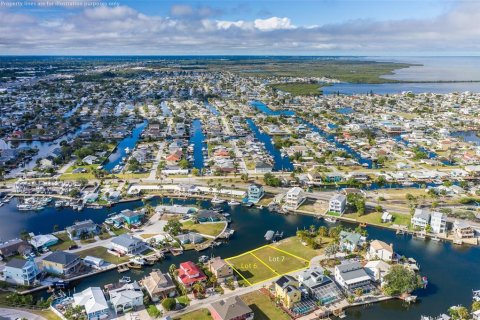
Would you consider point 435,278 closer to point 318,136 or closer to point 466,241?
point 466,241

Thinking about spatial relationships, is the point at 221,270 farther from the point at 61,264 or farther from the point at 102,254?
the point at 61,264

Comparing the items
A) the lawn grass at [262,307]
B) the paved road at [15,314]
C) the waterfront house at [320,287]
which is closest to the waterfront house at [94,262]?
the paved road at [15,314]

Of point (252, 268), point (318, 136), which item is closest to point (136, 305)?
point (252, 268)

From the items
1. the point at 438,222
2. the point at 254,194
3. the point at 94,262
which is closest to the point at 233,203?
the point at 254,194

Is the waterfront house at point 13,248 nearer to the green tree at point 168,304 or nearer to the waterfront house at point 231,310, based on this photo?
the green tree at point 168,304

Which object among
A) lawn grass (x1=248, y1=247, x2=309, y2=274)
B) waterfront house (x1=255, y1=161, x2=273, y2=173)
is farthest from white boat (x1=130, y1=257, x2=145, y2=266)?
waterfront house (x1=255, y1=161, x2=273, y2=173)

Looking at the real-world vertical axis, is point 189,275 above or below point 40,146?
below
